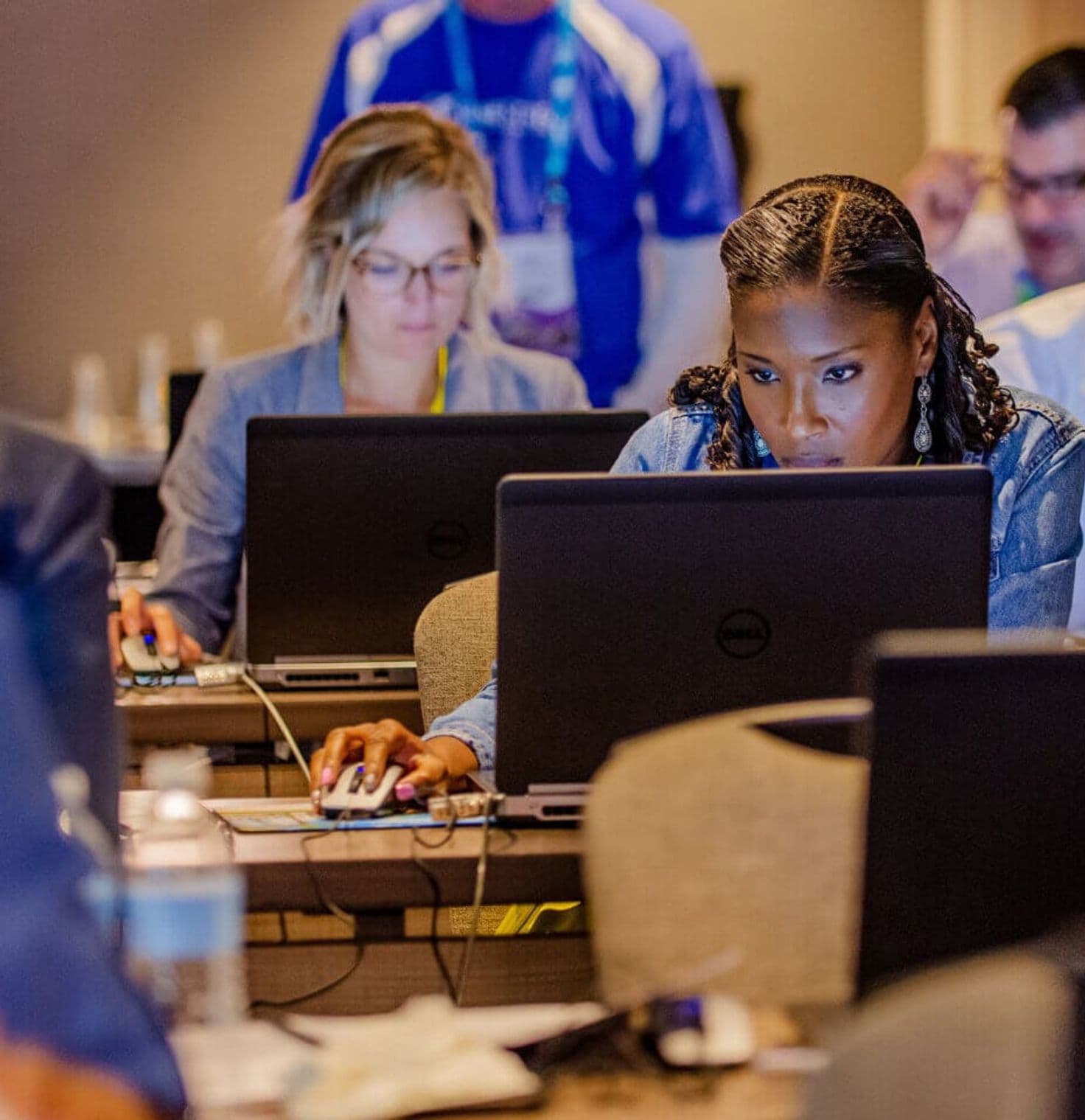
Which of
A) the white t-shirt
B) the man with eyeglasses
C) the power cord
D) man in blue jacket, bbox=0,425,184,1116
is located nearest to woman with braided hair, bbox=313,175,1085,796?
the power cord

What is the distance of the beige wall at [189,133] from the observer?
5.04 meters

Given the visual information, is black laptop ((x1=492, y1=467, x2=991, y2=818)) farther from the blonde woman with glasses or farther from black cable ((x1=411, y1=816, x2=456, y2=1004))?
the blonde woman with glasses

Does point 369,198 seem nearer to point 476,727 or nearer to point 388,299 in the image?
point 388,299

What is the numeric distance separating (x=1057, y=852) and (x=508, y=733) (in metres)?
0.61

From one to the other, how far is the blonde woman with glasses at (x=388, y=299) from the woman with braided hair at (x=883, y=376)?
5.10 ft

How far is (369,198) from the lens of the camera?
3768 mm

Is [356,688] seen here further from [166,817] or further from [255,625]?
[166,817]

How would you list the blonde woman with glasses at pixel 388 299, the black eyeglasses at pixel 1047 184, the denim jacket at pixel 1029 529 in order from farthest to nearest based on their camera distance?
the black eyeglasses at pixel 1047 184, the blonde woman with glasses at pixel 388 299, the denim jacket at pixel 1029 529

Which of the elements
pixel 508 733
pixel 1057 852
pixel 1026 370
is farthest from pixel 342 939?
pixel 1026 370

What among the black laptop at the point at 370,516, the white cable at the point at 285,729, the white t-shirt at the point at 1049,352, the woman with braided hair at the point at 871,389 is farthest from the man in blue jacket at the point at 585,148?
the woman with braided hair at the point at 871,389

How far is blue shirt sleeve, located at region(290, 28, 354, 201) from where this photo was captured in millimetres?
5000

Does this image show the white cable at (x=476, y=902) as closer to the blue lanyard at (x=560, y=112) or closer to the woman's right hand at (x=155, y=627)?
the woman's right hand at (x=155, y=627)

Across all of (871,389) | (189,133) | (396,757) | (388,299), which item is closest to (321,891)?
(396,757)

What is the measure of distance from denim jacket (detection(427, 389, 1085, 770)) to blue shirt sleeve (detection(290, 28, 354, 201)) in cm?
294
